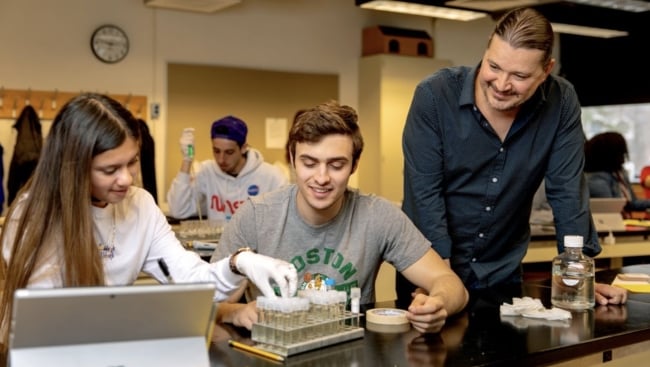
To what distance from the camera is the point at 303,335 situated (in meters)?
1.40

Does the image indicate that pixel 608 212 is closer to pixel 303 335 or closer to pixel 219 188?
pixel 219 188

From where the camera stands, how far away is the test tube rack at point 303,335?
1.38m

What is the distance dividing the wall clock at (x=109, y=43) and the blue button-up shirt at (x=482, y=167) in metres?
3.81

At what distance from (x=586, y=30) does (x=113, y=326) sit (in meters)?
6.20

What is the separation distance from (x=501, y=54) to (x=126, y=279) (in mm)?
997

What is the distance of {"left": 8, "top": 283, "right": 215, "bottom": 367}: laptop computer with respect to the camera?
1.08 m

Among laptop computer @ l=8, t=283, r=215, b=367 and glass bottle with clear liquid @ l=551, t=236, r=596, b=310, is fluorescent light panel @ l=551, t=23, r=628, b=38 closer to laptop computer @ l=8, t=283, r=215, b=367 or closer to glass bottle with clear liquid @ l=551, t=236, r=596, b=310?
glass bottle with clear liquid @ l=551, t=236, r=596, b=310

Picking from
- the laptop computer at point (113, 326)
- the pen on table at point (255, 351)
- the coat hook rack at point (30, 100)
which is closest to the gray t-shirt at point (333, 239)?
the pen on table at point (255, 351)

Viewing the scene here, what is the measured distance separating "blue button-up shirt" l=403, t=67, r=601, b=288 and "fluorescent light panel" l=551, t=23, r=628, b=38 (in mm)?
4412

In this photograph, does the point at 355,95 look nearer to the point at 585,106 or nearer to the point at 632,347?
the point at 585,106

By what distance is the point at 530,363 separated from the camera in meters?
1.42

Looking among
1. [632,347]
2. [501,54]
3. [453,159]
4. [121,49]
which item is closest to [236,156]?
[121,49]

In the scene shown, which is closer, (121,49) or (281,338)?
(281,338)

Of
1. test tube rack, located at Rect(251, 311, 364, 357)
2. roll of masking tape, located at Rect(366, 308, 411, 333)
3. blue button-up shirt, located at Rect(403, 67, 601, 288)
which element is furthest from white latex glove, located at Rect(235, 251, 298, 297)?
blue button-up shirt, located at Rect(403, 67, 601, 288)
